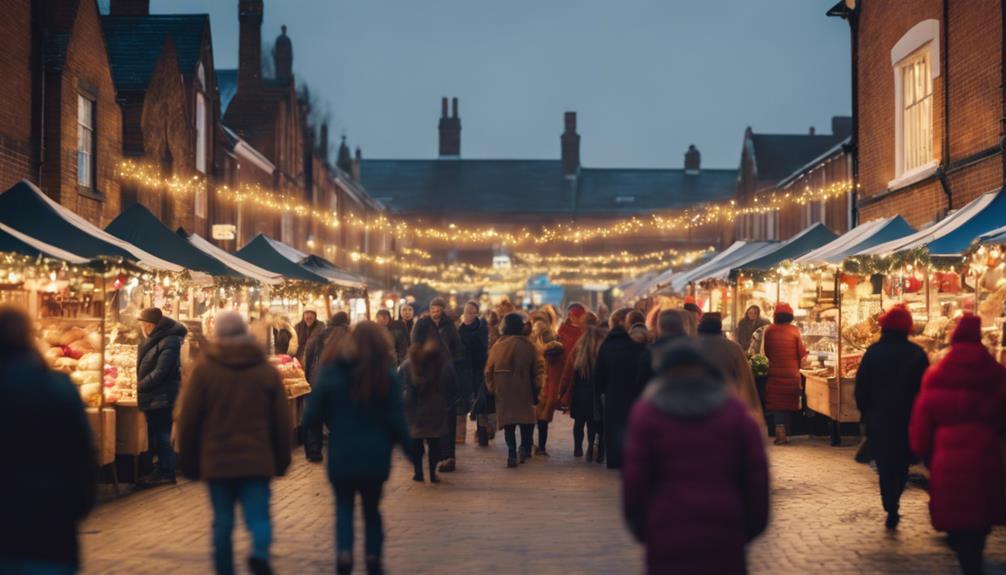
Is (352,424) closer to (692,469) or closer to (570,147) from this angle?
(692,469)

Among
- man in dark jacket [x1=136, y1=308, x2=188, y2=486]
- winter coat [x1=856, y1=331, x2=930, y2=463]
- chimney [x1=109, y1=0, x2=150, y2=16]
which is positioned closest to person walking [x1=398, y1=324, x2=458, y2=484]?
man in dark jacket [x1=136, y1=308, x2=188, y2=486]

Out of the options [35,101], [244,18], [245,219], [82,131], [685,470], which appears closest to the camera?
[685,470]

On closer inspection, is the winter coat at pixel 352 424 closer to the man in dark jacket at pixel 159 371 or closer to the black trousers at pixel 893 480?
the black trousers at pixel 893 480

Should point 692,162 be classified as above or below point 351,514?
above

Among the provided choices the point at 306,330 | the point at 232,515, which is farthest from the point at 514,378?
the point at 232,515

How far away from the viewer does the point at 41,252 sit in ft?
39.5

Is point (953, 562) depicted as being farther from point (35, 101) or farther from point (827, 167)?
point (827, 167)

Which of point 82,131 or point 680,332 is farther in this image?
point 82,131

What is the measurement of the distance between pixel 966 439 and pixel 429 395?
5.83 meters

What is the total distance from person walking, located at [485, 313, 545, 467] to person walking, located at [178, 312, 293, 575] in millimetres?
6977

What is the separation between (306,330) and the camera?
60.1 ft

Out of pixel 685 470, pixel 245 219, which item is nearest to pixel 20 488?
pixel 685 470

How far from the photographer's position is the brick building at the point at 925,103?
16.2 meters

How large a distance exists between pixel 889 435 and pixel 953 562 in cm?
147
